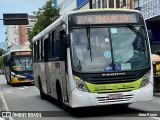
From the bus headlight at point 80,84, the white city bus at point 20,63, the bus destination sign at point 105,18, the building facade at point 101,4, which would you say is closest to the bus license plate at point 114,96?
the bus headlight at point 80,84

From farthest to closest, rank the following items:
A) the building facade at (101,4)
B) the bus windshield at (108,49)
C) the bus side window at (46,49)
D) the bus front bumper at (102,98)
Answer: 1. the building facade at (101,4)
2. the bus side window at (46,49)
3. the bus windshield at (108,49)
4. the bus front bumper at (102,98)

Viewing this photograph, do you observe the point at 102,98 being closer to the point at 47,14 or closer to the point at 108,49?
the point at 108,49

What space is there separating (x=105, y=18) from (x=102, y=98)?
2.37m

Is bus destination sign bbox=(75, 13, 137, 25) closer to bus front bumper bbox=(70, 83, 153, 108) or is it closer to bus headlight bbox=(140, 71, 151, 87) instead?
bus headlight bbox=(140, 71, 151, 87)

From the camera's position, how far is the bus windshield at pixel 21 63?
113ft

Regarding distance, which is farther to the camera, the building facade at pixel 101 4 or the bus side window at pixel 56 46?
the building facade at pixel 101 4

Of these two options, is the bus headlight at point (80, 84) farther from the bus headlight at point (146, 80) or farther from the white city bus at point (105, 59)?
the bus headlight at point (146, 80)

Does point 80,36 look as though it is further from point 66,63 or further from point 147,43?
point 147,43

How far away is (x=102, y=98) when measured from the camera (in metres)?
11.9

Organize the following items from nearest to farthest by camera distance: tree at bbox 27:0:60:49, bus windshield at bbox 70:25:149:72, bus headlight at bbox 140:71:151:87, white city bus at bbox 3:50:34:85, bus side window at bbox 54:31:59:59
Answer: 1. bus windshield at bbox 70:25:149:72
2. bus headlight at bbox 140:71:151:87
3. bus side window at bbox 54:31:59:59
4. white city bus at bbox 3:50:34:85
5. tree at bbox 27:0:60:49

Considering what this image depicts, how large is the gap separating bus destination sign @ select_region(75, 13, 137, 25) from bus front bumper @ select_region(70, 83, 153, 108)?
2030 mm

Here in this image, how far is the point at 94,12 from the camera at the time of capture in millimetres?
12641

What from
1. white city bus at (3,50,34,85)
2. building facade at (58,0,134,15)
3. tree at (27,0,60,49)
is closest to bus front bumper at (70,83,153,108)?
building facade at (58,0,134,15)

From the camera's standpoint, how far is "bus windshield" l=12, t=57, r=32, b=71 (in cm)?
3456
